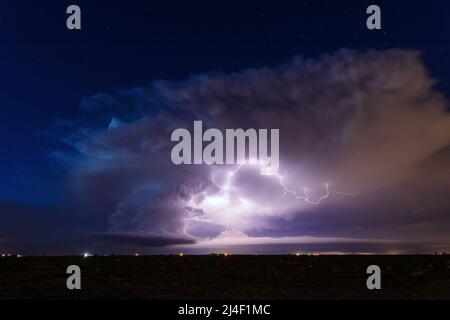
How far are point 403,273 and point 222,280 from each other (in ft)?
44.8
